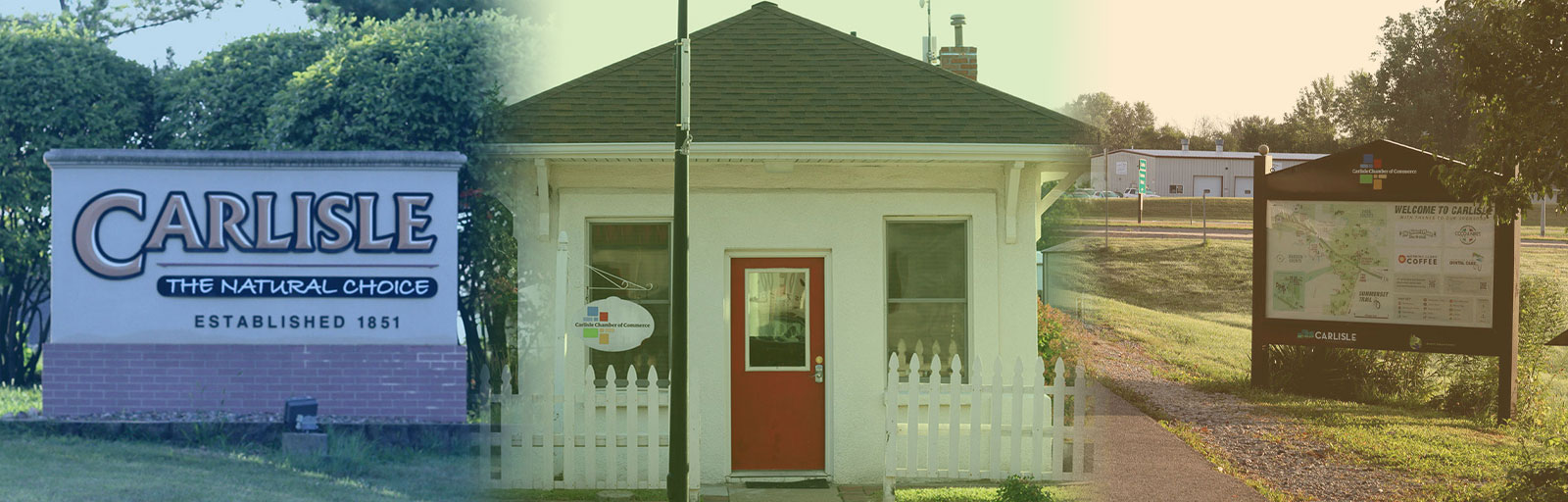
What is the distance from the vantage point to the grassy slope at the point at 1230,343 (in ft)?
31.7

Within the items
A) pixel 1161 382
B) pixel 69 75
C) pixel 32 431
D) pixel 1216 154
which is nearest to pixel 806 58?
pixel 1161 382

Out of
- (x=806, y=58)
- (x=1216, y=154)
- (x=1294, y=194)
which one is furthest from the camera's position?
(x=1216, y=154)

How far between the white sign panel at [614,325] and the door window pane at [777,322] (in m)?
0.73

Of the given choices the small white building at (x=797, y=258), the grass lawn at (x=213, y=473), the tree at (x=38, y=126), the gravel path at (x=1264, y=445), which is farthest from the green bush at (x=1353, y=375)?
the tree at (x=38, y=126)

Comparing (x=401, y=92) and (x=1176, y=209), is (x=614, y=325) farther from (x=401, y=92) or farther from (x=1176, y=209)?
(x=1176, y=209)

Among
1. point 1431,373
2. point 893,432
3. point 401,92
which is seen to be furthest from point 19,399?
point 1431,373

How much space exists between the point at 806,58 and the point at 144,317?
654 cm

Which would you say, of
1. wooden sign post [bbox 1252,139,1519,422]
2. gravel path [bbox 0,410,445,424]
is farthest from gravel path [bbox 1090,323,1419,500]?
gravel path [bbox 0,410,445,424]

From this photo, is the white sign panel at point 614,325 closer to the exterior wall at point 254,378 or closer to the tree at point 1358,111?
the exterior wall at point 254,378

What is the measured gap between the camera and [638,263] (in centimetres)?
877

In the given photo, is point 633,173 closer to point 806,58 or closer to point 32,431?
point 806,58

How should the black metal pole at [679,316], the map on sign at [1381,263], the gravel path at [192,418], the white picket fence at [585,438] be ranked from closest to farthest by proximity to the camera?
the black metal pole at [679,316] < the white picket fence at [585,438] < the gravel path at [192,418] < the map on sign at [1381,263]

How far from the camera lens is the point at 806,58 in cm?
955

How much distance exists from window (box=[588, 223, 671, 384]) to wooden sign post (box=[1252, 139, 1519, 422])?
6.24 metres
